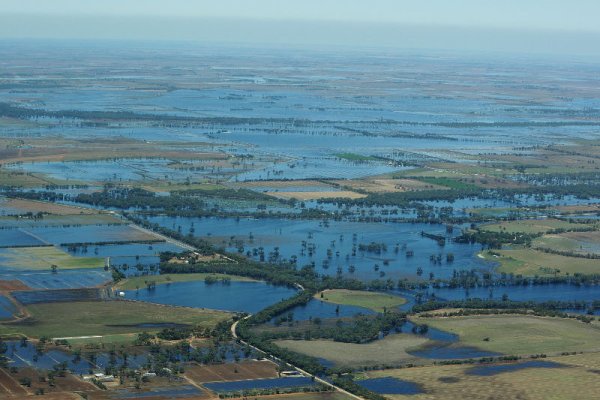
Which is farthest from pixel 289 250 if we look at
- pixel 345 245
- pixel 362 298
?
pixel 362 298

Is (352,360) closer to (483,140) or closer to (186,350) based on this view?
(186,350)

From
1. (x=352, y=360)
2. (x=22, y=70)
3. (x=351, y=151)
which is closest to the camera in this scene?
(x=352, y=360)

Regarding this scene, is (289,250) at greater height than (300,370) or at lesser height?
lesser

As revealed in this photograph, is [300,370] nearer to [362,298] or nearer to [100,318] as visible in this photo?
[100,318]

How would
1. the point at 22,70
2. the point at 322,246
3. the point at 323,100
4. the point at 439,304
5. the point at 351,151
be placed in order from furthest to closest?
the point at 22,70, the point at 323,100, the point at 351,151, the point at 322,246, the point at 439,304

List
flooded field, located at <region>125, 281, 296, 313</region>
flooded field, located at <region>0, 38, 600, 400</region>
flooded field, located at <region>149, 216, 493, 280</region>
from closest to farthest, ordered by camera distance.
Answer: flooded field, located at <region>0, 38, 600, 400</region>, flooded field, located at <region>125, 281, 296, 313</region>, flooded field, located at <region>149, 216, 493, 280</region>

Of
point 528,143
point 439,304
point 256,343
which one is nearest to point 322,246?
point 439,304

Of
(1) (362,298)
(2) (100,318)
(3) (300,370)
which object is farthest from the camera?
(1) (362,298)

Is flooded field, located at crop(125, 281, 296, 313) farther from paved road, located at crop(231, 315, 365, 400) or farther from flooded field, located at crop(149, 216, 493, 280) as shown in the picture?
flooded field, located at crop(149, 216, 493, 280)

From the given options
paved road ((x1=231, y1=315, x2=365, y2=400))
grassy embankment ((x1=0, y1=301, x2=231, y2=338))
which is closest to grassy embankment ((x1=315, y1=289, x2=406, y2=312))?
grassy embankment ((x1=0, y1=301, x2=231, y2=338))

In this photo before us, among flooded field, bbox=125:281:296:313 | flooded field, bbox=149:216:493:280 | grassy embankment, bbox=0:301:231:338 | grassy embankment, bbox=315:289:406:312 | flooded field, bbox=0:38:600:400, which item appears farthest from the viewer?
flooded field, bbox=149:216:493:280

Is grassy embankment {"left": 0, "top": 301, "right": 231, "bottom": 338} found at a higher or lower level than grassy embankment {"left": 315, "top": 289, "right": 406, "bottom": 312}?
lower
